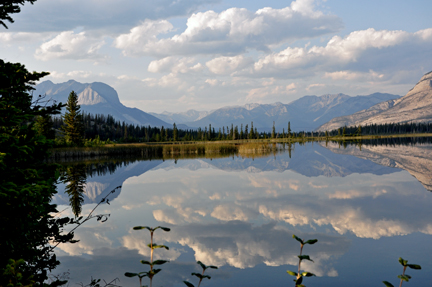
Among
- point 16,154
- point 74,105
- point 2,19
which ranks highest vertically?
point 74,105

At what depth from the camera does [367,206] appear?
19219mm

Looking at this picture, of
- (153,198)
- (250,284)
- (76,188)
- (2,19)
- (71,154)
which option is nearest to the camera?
(2,19)

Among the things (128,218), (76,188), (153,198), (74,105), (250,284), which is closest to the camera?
(250,284)

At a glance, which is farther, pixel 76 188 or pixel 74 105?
pixel 74 105

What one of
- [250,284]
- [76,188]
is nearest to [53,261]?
[250,284]

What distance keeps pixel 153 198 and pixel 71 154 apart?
5083 cm

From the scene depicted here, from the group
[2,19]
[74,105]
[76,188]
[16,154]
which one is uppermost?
[74,105]

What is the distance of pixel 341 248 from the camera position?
12.1 m

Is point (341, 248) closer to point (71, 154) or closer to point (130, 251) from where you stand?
point (130, 251)

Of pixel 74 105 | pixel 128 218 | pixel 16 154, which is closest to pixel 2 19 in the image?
pixel 16 154

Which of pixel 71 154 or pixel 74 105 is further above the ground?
pixel 74 105

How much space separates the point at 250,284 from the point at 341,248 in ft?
16.2

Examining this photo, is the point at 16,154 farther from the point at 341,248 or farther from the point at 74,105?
the point at 74,105

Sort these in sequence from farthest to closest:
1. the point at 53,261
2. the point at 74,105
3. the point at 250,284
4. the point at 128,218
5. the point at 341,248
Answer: the point at 74,105
the point at 128,218
the point at 341,248
the point at 250,284
the point at 53,261
